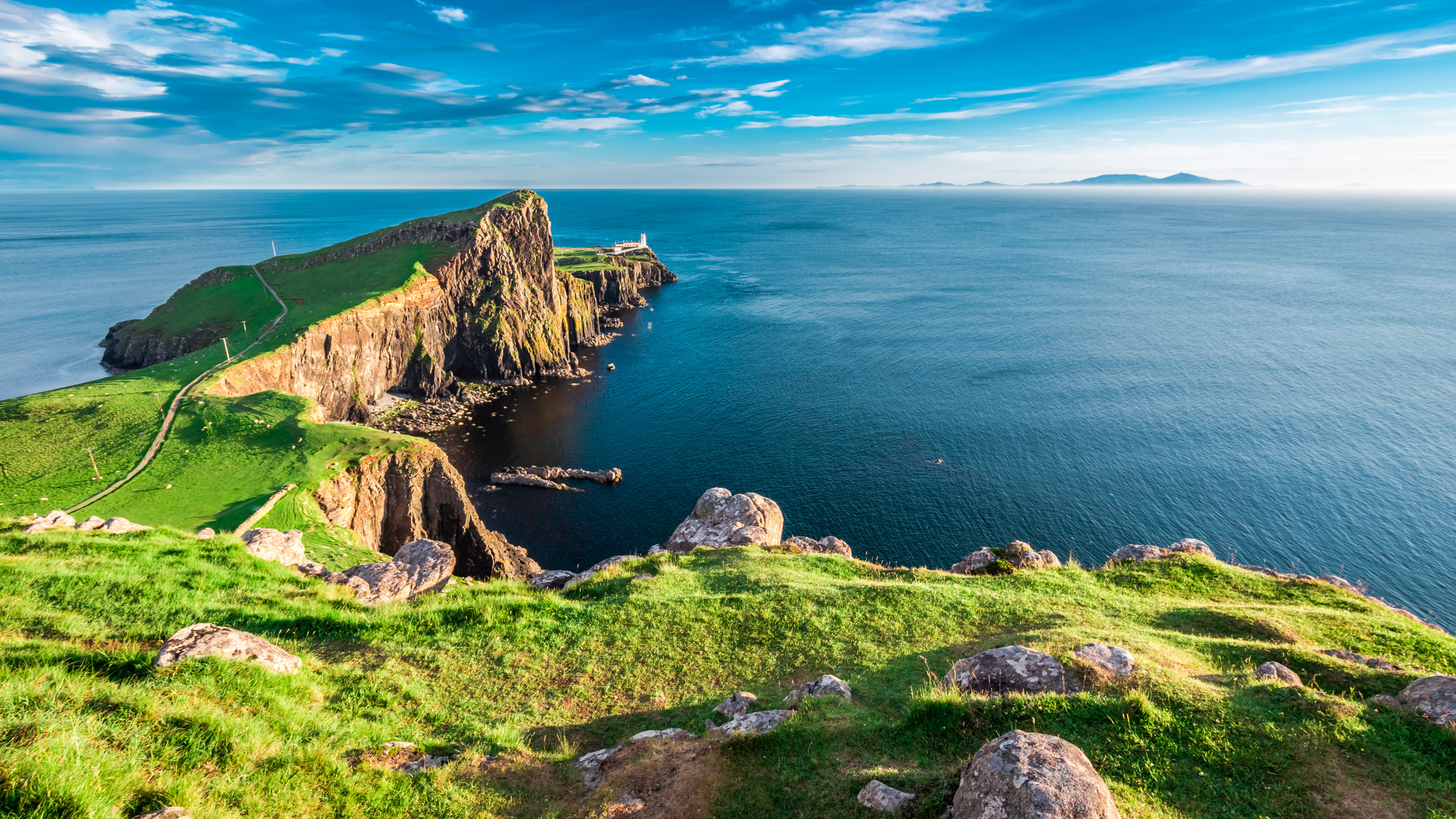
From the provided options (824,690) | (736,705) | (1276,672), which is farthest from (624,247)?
(1276,672)

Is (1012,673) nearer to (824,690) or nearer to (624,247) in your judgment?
(824,690)

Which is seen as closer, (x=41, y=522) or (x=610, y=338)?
(x=41, y=522)

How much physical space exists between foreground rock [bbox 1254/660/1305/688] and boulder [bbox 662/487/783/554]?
21558 millimetres

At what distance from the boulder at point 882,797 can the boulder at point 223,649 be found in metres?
12.7

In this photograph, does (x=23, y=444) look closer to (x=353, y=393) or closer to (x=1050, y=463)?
(x=353, y=393)

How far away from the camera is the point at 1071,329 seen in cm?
11188

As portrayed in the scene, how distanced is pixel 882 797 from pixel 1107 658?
7.63m

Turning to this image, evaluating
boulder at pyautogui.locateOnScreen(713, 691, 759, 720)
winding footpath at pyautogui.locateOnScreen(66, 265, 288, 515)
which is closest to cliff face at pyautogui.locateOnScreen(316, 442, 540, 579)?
winding footpath at pyautogui.locateOnScreen(66, 265, 288, 515)

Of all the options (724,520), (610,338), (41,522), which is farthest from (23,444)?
(610,338)

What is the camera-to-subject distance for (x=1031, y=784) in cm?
857

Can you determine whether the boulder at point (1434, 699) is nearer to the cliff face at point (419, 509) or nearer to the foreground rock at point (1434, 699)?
the foreground rock at point (1434, 699)

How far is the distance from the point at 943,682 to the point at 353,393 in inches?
3125

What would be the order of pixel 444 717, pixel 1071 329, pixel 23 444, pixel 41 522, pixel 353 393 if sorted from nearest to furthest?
1. pixel 444 717
2. pixel 41 522
3. pixel 23 444
4. pixel 353 393
5. pixel 1071 329

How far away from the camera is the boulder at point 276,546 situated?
2419 cm
